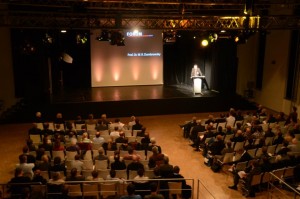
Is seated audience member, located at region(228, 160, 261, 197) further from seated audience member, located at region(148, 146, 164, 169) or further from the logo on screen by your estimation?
the logo on screen

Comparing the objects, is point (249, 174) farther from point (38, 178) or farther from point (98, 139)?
point (38, 178)

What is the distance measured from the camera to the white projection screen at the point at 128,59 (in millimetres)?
20984

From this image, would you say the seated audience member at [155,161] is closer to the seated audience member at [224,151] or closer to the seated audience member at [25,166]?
the seated audience member at [224,151]

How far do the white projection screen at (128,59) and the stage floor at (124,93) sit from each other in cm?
65

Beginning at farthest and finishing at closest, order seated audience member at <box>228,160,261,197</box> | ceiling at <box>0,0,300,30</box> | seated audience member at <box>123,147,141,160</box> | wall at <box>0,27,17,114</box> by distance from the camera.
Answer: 1. wall at <box>0,27,17,114</box>
2. ceiling at <box>0,0,300,30</box>
3. seated audience member at <box>123,147,141,160</box>
4. seated audience member at <box>228,160,261,197</box>

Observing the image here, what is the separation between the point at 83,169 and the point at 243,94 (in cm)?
1365

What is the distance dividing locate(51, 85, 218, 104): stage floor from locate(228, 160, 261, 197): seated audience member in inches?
334

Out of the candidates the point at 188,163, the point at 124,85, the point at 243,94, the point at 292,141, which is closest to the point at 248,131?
the point at 292,141

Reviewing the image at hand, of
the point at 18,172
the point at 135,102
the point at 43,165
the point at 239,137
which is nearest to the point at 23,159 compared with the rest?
the point at 43,165

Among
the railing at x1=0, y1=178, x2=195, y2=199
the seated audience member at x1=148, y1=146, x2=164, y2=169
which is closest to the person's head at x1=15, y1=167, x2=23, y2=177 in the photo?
the railing at x1=0, y1=178, x2=195, y2=199

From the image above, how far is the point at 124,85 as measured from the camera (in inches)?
845

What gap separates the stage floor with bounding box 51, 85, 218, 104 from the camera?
697 inches

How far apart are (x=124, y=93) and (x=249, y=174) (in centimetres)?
1092

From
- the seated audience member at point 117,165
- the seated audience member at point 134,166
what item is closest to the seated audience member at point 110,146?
the seated audience member at point 117,165
